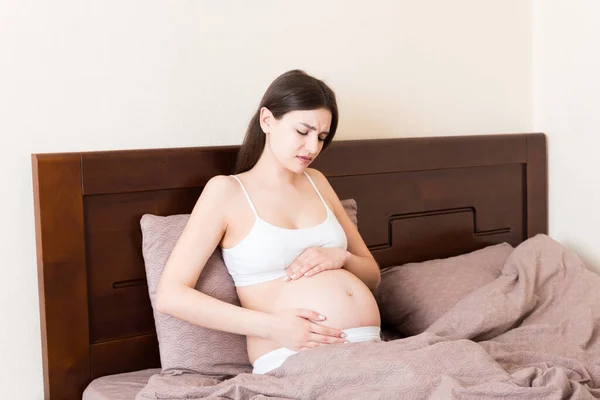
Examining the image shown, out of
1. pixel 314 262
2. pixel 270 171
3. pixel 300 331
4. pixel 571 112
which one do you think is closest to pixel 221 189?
pixel 270 171

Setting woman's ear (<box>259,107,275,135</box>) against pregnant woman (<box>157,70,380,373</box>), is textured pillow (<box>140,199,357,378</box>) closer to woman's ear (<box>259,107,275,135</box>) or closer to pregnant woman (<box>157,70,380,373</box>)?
pregnant woman (<box>157,70,380,373</box>)

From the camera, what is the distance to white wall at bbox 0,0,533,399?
1.91 metres

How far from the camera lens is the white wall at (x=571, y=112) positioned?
2656mm

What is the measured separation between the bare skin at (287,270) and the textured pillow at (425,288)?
0.25 metres

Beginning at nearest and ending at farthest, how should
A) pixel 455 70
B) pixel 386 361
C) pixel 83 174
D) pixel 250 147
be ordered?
pixel 386 361 < pixel 83 174 < pixel 250 147 < pixel 455 70

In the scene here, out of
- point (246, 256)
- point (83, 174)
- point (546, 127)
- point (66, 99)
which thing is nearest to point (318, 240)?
point (246, 256)

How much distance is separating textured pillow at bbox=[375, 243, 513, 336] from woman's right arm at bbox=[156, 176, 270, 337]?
1.85ft

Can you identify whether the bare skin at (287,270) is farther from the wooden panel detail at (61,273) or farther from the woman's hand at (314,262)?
the wooden panel detail at (61,273)

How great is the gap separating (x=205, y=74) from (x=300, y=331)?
32.5 inches

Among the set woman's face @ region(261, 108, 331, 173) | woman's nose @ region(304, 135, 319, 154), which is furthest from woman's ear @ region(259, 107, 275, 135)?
woman's nose @ region(304, 135, 319, 154)

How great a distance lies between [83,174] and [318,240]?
1.97 feet

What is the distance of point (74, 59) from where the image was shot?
196 cm

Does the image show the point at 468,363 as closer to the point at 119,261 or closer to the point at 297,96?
the point at 297,96

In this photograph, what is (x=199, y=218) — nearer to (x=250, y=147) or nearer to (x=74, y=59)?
(x=250, y=147)
